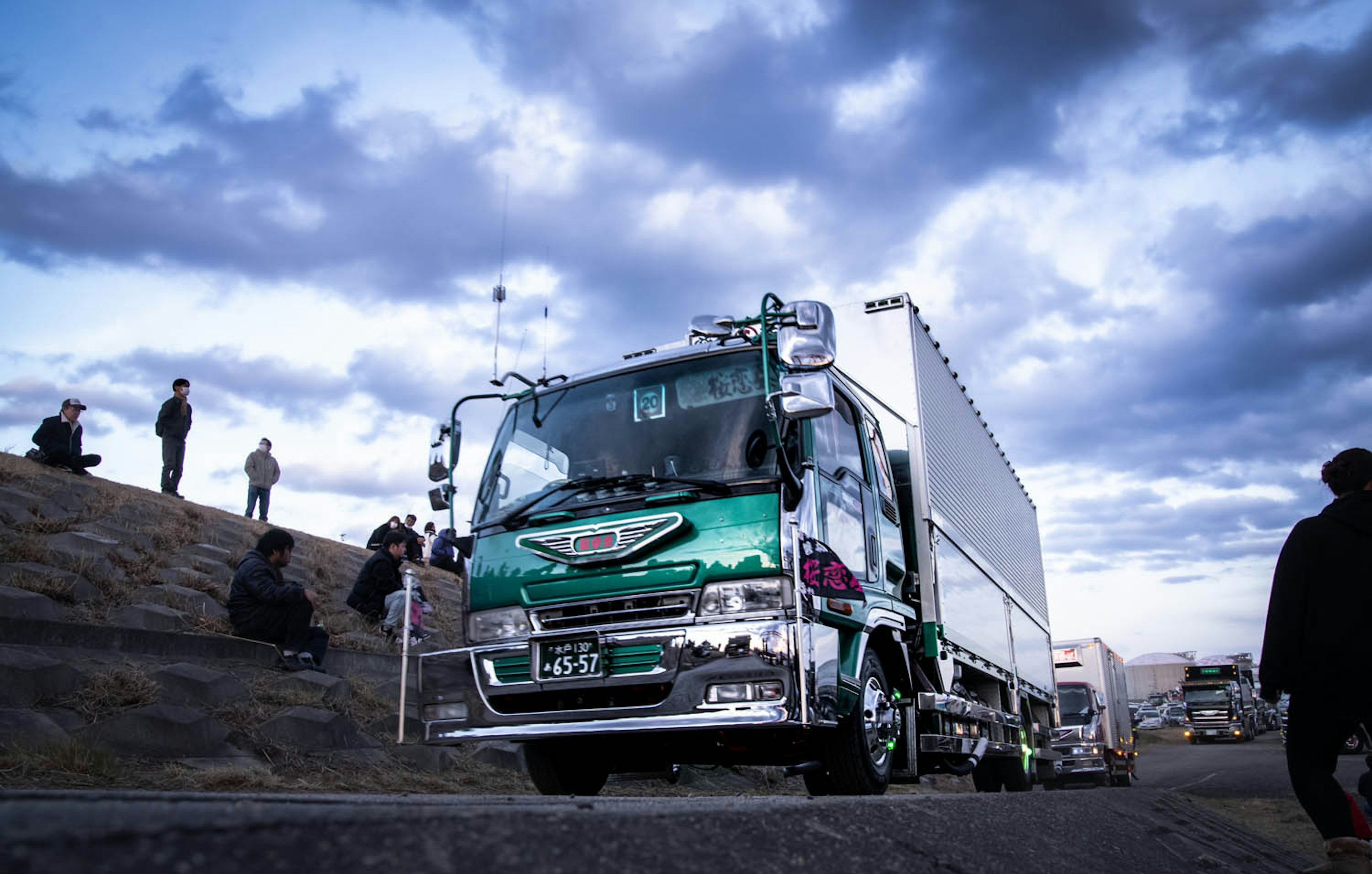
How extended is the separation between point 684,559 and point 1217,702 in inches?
1934

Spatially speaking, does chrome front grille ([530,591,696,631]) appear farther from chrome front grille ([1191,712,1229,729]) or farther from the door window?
chrome front grille ([1191,712,1229,729])

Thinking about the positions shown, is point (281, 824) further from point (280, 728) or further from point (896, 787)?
point (896, 787)

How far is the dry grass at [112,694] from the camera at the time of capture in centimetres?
587

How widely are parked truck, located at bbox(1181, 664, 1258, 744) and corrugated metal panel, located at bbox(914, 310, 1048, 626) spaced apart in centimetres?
3885

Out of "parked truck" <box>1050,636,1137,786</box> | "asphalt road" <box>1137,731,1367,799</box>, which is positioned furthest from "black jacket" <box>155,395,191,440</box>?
"parked truck" <box>1050,636,1137,786</box>

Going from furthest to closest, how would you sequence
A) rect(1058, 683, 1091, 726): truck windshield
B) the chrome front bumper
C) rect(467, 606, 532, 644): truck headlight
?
rect(1058, 683, 1091, 726): truck windshield
rect(467, 606, 532, 644): truck headlight
the chrome front bumper

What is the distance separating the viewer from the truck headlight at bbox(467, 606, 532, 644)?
18.0ft

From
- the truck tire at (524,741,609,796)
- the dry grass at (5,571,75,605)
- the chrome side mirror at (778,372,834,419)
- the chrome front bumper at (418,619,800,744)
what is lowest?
the truck tire at (524,741,609,796)

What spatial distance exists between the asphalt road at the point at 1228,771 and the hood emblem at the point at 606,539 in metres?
4.69

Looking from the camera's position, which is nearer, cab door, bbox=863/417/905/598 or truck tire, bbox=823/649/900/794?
truck tire, bbox=823/649/900/794

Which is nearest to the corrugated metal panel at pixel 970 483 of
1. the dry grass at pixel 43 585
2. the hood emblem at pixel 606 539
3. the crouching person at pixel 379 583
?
the hood emblem at pixel 606 539

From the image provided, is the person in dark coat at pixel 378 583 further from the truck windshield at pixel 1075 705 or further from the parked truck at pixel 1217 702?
the parked truck at pixel 1217 702

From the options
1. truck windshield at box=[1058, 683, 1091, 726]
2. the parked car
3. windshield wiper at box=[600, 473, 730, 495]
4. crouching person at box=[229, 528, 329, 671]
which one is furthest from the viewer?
the parked car

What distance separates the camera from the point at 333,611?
1116cm
